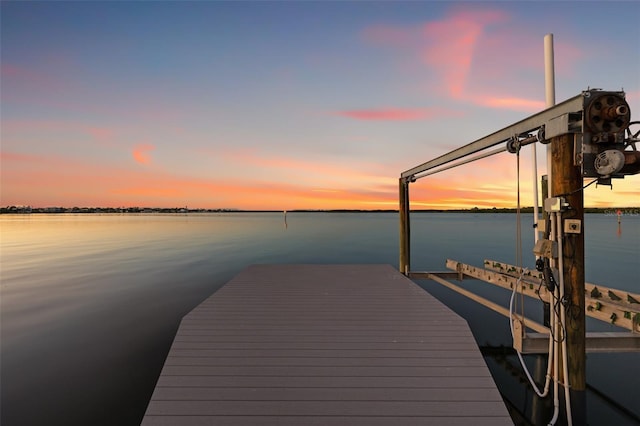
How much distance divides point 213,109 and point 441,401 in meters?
23.6

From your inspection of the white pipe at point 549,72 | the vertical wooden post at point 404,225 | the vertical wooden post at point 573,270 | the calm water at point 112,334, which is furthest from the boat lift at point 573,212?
the vertical wooden post at point 404,225

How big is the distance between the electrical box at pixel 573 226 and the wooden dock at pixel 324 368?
6.51ft

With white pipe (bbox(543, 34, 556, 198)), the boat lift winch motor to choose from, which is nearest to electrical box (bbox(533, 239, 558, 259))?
the boat lift winch motor

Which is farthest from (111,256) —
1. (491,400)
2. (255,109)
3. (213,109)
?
(491,400)

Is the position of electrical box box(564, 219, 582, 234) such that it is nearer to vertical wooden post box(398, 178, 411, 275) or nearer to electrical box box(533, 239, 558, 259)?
electrical box box(533, 239, 558, 259)

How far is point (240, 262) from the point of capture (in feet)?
66.4

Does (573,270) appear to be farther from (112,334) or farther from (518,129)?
(112,334)

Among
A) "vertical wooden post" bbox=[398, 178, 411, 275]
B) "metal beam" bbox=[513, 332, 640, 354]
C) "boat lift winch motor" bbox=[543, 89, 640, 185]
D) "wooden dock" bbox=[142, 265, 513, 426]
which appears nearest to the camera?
"wooden dock" bbox=[142, 265, 513, 426]

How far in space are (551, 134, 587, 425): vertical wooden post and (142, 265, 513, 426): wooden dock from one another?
43.1 inches

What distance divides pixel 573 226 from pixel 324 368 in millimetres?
3619

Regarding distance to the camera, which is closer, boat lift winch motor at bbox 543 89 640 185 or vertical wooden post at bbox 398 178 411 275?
boat lift winch motor at bbox 543 89 640 185

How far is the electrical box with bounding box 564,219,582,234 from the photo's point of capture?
3.61 meters

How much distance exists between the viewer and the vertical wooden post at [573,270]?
11.8 ft

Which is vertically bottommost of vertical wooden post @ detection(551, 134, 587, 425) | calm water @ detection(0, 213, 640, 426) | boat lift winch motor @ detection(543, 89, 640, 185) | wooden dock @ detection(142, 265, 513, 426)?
calm water @ detection(0, 213, 640, 426)
